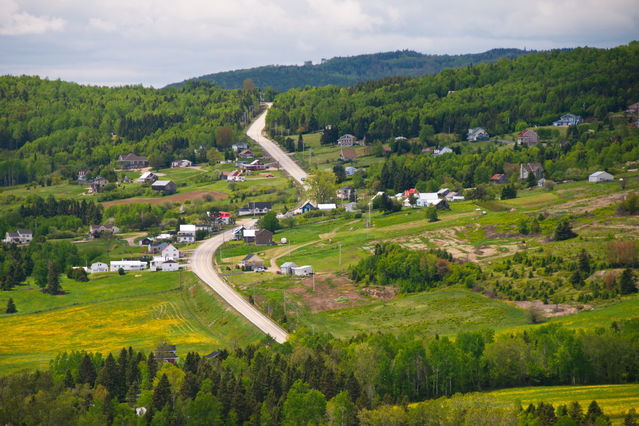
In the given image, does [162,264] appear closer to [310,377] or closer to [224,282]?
[224,282]

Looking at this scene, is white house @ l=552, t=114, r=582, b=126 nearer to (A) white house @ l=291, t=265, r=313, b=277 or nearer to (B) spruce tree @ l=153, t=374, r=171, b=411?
(A) white house @ l=291, t=265, r=313, b=277

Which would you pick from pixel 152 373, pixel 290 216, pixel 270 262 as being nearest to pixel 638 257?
pixel 270 262

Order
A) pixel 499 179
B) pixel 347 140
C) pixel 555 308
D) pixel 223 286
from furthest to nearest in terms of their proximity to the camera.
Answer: pixel 347 140
pixel 499 179
pixel 223 286
pixel 555 308

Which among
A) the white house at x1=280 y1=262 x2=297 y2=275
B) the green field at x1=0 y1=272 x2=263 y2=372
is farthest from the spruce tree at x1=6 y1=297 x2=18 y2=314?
the white house at x1=280 y1=262 x2=297 y2=275

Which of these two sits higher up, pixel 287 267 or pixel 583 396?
Answer: pixel 287 267

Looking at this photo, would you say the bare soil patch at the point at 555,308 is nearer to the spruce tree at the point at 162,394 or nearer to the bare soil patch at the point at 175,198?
the spruce tree at the point at 162,394

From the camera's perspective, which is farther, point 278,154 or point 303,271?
point 278,154

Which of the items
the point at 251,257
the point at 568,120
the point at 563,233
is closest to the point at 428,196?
the point at 563,233
